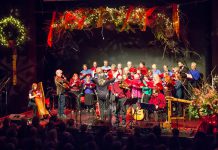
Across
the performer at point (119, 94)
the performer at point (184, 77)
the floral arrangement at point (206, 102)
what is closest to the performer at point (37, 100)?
the performer at point (119, 94)

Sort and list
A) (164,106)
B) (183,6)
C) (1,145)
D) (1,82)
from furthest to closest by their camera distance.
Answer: (183,6), (1,82), (164,106), (1,145)

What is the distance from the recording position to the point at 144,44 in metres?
19.5

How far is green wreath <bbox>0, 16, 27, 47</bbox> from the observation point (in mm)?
17312

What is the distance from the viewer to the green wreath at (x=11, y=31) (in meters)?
17.3

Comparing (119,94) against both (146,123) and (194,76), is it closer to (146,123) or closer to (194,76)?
(146,123)

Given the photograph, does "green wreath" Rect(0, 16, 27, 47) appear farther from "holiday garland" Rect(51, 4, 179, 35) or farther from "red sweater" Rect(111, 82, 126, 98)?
"red sweater" Rect(111, 82, 126, 98)

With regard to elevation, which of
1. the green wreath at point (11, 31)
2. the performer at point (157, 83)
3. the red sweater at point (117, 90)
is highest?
the green wreath at point (11, 31)

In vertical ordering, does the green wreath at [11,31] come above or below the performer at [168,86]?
above

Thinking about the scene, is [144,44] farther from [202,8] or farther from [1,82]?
[1,82]

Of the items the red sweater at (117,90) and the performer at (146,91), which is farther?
the performer at (146,91)

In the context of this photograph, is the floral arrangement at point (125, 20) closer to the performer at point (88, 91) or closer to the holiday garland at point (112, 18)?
the holiday garland at point (112, 18)

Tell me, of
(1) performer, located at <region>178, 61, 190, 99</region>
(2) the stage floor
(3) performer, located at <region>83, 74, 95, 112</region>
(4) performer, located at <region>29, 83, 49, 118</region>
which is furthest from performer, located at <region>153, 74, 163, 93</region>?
(4) performer, located at <region>29, 83, 49, 118</region>

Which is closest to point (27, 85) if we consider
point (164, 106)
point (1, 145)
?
point (164, 106)

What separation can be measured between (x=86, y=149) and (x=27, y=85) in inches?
443
